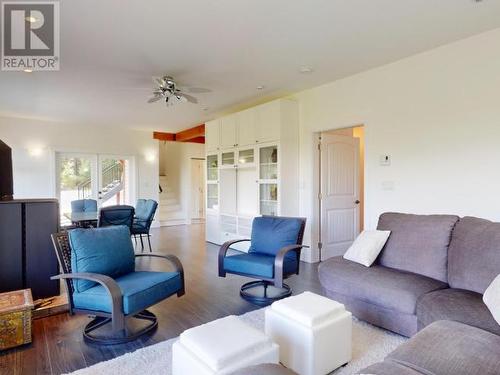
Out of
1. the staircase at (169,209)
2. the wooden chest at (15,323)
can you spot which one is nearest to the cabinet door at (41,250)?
the wooden chest at (15,323)

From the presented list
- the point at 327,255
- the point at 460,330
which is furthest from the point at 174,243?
the point at 460,330

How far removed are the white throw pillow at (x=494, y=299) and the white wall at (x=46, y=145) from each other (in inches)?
318

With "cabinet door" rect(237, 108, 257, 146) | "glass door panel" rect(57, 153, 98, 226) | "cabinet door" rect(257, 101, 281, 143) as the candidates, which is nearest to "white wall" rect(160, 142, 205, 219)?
"glass door panel" rect(57, 153, 98, 226)

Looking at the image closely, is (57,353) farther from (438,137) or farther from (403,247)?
(438,137)

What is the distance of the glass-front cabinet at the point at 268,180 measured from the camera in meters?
5.08

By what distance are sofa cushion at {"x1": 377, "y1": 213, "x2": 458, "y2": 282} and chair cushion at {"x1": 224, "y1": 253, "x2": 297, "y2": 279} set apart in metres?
0.91

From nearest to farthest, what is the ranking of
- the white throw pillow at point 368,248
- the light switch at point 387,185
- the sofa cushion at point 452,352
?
1. the sofa cushion at point 452,352
2. the white throw pillow at point 368,248
3. the light switch at point 387,185

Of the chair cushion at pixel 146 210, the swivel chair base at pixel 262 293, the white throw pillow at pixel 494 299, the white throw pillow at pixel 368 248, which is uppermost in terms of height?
the chair cushion at pixel 146 210

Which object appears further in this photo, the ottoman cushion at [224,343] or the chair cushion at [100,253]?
the chair cushion at [100,253]

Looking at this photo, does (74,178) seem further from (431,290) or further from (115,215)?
(431,290)

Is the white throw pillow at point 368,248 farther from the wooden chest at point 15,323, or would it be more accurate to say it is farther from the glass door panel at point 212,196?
the glass door panel at point 212,196

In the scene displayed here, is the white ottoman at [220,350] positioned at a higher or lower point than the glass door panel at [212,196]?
lower

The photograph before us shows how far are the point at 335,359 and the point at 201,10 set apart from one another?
2854 millimetres

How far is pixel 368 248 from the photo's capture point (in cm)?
297
